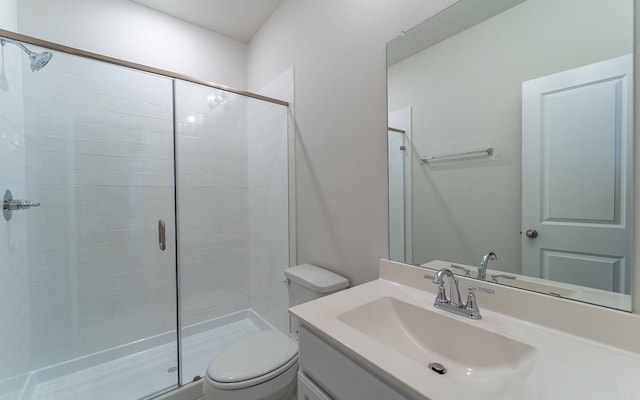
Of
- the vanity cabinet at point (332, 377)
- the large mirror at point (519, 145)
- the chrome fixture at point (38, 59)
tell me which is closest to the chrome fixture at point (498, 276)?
the large mirror at point (519, 145)

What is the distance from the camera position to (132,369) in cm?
182

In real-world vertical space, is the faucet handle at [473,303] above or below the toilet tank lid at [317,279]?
above

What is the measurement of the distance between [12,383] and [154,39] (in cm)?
240

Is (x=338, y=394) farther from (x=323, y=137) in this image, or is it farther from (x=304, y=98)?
(x=304, y=98)

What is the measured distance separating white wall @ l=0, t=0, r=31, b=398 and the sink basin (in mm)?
1755

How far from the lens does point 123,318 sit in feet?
6.54

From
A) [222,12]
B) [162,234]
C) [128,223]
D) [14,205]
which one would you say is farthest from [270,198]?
[222,12]

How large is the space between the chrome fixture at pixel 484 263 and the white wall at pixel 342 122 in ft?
1.35

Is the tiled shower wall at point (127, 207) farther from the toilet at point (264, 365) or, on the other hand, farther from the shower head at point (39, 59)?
the toilet at point (264, 365)

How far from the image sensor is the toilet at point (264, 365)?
1.15 m

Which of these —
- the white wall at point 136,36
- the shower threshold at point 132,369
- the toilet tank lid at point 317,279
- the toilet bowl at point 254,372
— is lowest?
the shower threshold at point 132,369

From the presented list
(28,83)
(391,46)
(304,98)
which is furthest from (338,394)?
(28,83)

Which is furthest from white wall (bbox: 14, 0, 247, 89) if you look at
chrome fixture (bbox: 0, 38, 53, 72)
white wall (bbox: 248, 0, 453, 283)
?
white wall (bbox: 248, 0, 453, 283)

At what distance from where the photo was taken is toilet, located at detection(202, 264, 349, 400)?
1.15 meters
